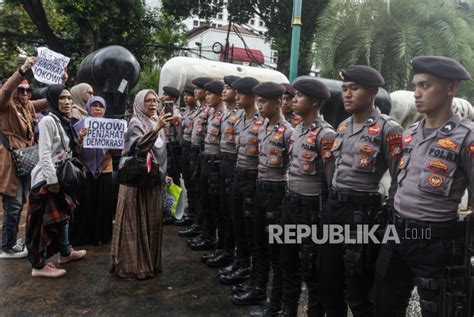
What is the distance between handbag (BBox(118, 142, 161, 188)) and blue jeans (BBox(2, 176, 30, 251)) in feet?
4.33

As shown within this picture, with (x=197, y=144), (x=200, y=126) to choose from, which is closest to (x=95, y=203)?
(x=197, y=144)

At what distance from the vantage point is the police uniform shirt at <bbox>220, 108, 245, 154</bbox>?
178 inches

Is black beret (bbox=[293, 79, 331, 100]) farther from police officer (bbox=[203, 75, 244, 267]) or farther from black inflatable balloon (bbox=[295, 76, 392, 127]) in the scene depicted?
black inflatable balloon (bbox=[295, 76, 392, 127])

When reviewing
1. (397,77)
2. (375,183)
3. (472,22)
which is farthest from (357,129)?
(472,22)

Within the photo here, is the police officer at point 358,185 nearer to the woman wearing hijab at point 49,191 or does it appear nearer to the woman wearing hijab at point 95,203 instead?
the woman wearing hijab at point 49,191

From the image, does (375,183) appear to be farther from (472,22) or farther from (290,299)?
(472,22)

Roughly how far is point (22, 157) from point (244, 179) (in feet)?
7.97

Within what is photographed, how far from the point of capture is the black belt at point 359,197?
266 cm

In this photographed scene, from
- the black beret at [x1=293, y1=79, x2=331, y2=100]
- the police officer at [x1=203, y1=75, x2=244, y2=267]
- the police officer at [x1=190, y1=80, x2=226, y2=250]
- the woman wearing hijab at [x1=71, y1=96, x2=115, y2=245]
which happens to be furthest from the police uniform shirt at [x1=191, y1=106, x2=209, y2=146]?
the black beret at [x1=293, y1=79, x2=331, y2=100]

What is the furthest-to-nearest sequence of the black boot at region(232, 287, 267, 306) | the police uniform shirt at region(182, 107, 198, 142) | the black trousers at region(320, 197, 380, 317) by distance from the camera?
1. the police uniform shirt at region(182, 107, 198, 142)
2. the black boot at region(232, 287, 267, 306)
3. the black trousers at region(320, 197, 380, 317)

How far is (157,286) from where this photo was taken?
13.1 ft

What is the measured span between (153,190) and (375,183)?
2308 mm

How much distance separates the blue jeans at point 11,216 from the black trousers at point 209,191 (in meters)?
2.02

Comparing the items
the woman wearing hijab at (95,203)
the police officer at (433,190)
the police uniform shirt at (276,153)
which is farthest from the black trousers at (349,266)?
the woman wearing hijab at (95,203)
